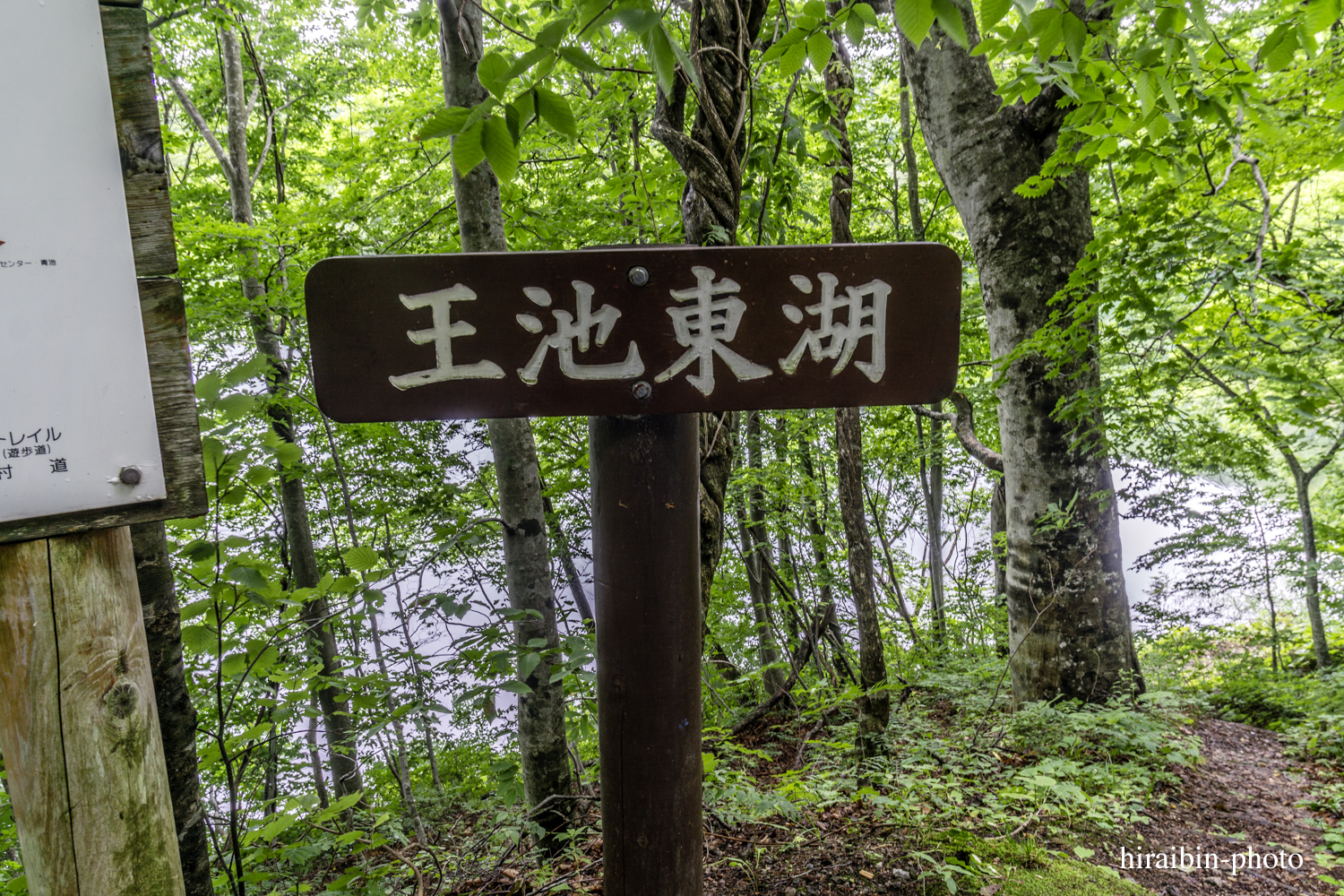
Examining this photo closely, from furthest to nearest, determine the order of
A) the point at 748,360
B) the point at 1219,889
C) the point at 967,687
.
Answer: the point at 967,687 → the point at 1219,889 → the point at 748,360

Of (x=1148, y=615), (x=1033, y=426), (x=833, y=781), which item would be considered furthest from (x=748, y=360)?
(x=1148, y=615)

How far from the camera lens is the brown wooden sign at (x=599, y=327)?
1.25 metres

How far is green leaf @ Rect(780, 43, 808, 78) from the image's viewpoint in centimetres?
176

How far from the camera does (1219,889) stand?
8.32ft

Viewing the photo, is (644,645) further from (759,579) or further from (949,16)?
(759,579)

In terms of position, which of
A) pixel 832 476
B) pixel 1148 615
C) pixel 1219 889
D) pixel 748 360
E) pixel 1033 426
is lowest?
pixel 1148 615

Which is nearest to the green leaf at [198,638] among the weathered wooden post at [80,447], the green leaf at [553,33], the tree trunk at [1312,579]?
the weathered wooden post at [80,447]

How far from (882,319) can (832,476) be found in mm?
7821

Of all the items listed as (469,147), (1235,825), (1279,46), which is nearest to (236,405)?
(469,147)

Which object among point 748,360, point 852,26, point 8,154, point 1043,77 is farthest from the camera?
point 1043,77

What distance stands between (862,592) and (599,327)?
113 inches

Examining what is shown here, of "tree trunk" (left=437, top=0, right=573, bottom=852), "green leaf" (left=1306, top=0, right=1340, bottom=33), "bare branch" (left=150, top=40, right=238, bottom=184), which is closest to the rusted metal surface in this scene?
"tree trunk" (left=437, top=0, right=573, bottom=852)

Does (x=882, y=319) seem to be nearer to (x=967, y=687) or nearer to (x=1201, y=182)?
(x=1201, y=182)

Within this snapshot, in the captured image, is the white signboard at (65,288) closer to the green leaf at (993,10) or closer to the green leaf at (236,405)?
the green leaf at (236,405)
